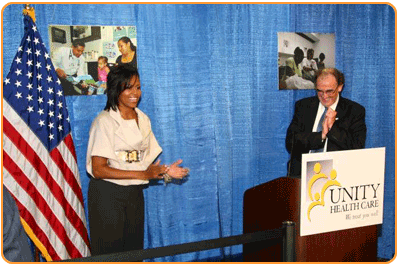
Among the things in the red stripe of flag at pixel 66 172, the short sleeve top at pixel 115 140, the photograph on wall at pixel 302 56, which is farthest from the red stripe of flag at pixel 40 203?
the photograph on wall at pixel 302 56

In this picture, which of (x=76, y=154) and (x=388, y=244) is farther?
(x=388, y=244)

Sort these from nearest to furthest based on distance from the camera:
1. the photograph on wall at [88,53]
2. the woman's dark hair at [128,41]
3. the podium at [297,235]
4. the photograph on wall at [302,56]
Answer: the podium at [297,235], the photograph on wall at [88,53], the woman's dark hair at [128,41], the photograph on wall at [302,56]

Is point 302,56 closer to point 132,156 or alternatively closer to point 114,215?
point 132,156

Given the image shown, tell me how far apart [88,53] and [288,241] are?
6.03 ft

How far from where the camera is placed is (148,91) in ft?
12.5

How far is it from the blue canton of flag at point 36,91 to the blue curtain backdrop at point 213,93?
0.14 meters

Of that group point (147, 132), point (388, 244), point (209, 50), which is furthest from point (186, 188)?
point (388, 244)

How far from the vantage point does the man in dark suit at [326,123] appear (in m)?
3.40

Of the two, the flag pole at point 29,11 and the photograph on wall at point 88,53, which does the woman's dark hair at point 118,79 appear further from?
the flag pole at point 29,11

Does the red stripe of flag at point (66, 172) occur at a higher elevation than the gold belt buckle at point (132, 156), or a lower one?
lower

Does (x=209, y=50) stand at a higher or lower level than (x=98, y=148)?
higher

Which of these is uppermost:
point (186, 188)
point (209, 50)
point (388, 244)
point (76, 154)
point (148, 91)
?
point (209, 50)

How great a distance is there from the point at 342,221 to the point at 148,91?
1.63m

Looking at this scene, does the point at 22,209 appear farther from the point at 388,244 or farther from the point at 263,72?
the point at 388,244
